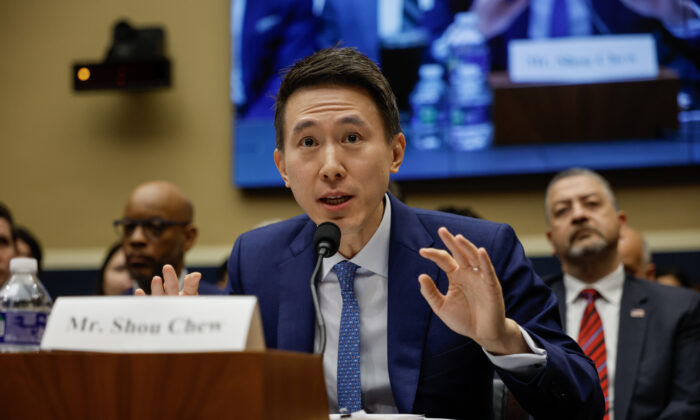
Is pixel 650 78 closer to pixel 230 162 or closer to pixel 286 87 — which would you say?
pixel 230 162

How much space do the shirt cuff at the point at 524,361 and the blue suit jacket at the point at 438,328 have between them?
1cm

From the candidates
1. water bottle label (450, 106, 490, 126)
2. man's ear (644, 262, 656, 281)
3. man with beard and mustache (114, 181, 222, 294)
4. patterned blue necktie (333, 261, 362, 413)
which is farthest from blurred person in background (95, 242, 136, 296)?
man's ear (644, 262, 656, 281)

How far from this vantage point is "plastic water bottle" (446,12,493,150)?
4.29m

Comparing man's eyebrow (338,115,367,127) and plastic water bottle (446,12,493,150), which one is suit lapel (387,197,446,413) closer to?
man's eyebrow (338,115,367,127)

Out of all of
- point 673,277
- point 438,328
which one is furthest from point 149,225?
point 673,277

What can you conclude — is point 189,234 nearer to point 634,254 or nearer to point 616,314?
point 616,314

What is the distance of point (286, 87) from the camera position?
1.68 m

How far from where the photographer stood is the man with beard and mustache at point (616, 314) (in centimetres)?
277

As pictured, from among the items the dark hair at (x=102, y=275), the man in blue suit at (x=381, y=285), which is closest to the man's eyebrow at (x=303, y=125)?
the man in blue suit at (x=381, y=285)

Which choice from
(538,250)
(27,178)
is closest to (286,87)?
(538,250)

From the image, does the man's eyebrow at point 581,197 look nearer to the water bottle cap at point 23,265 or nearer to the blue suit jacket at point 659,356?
the blue suit jacket at point 659,356

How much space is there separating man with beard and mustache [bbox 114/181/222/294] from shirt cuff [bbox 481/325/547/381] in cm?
220

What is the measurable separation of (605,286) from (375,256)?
1883 millimetres

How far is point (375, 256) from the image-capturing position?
5.53 ft
